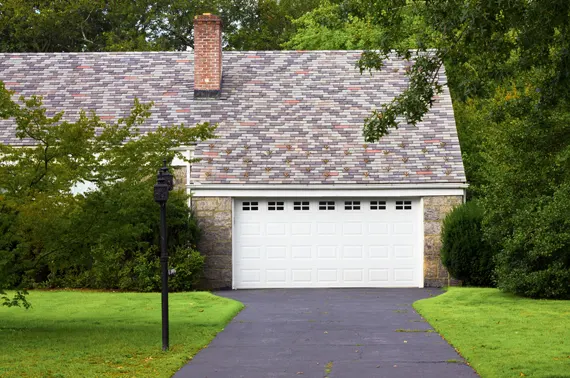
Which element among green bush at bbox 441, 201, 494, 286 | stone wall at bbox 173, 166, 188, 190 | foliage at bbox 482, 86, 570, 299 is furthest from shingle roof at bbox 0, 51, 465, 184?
foliage at bbox 482, 86, 570, 299

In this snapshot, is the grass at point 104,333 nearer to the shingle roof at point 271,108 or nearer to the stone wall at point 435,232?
the shingle roof at point 271,108

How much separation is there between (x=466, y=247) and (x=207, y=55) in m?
9.06

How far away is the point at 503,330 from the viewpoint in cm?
1520

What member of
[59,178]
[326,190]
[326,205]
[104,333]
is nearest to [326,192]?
[326,190]

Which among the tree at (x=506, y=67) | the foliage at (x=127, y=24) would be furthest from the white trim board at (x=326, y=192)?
the foliage at (x=127, y=24)

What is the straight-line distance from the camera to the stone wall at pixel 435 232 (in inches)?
962

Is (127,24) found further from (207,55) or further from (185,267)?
(185,267)

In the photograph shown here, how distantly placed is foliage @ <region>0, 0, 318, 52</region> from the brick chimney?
13.4 m

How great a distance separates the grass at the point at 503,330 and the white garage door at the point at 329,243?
3031 millimetres

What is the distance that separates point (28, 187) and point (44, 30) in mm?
29108

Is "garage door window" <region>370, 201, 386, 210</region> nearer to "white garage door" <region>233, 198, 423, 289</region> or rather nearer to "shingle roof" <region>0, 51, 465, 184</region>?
"white garage door" <region>233, 198, 423, 289</region>

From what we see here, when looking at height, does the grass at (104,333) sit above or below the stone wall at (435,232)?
below

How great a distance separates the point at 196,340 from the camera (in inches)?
563

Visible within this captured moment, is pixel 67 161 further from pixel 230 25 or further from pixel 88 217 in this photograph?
pixel 230 25
